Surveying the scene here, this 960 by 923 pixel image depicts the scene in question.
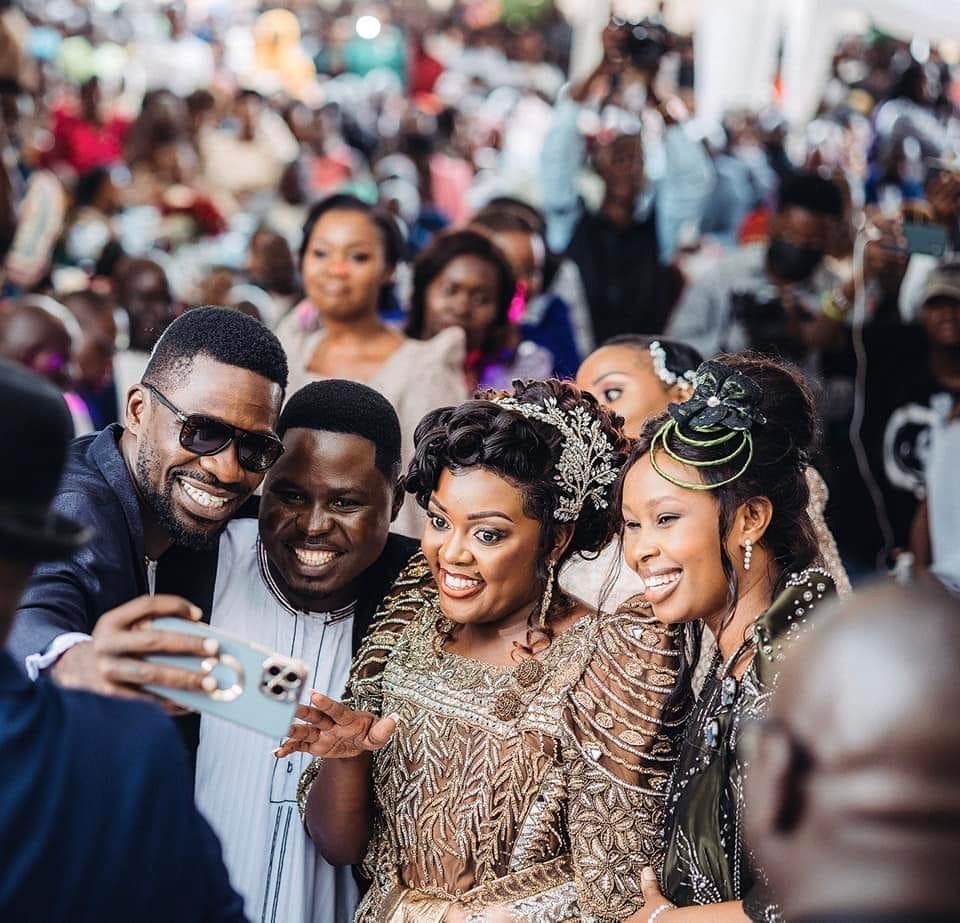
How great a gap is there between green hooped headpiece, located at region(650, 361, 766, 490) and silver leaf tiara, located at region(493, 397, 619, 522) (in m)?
0.25

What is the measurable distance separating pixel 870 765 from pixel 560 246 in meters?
5.60

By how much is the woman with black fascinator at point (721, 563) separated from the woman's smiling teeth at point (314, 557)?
0.63 metres

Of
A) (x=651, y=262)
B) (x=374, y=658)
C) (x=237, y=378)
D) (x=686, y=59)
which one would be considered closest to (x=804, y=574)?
(x=374, y=658)

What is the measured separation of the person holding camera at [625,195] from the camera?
6.14 m

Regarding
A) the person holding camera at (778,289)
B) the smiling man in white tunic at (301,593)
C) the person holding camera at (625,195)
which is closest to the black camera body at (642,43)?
the person holding camera at (625,195)

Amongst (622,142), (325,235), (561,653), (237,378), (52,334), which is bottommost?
(561,653)

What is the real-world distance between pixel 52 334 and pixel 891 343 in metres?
3.17

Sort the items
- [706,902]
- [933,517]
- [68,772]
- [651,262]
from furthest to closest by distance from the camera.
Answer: [651,262] < [933,517] < [706,902] < [68,772]

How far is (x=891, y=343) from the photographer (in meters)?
5.49

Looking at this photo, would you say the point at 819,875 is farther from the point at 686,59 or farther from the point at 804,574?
the point at 686,59

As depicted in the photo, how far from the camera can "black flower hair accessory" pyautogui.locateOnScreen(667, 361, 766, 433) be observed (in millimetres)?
2539

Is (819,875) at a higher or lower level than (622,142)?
lower

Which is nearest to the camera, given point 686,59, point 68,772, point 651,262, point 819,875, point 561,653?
point 819,875

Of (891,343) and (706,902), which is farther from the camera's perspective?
(891,343)
